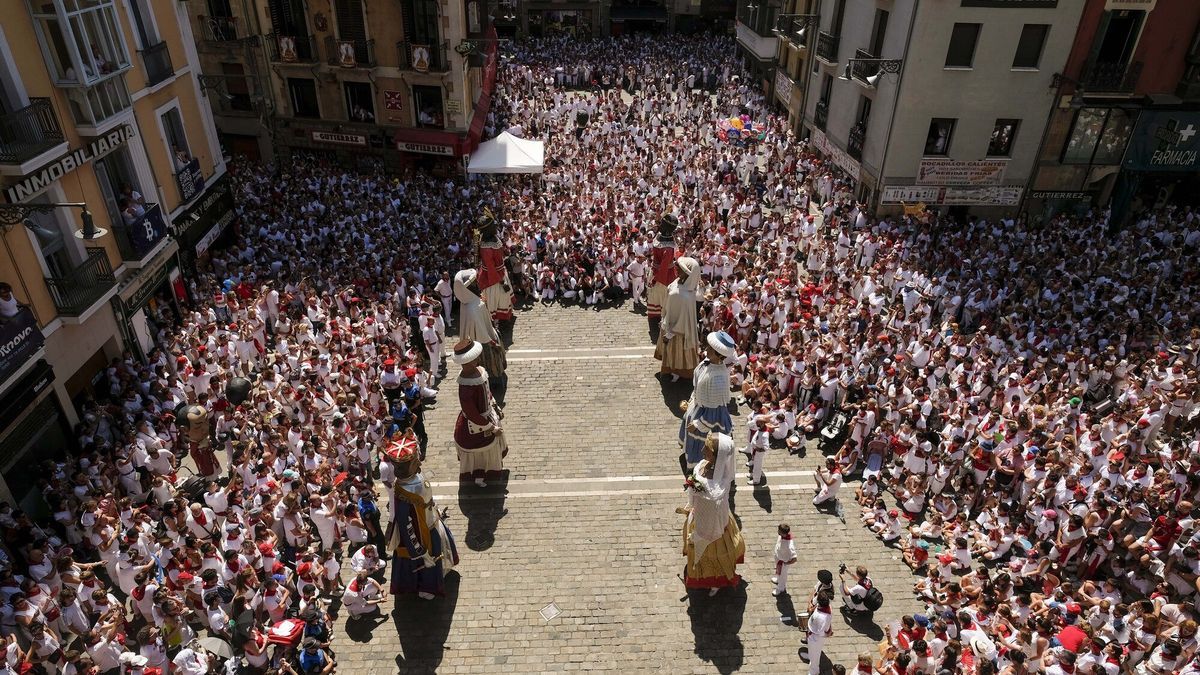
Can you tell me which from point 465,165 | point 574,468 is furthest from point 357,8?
point 574,468

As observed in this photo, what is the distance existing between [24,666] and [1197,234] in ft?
93.4

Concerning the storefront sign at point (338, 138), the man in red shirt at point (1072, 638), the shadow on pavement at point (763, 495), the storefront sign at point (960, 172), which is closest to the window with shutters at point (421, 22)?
the storefront sign at point (338, 138)

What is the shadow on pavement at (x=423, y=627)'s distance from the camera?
427 inches

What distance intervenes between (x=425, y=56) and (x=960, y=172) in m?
18.5

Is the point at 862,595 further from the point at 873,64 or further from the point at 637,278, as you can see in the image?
the point at 873,64

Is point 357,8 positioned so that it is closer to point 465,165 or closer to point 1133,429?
point 465,165

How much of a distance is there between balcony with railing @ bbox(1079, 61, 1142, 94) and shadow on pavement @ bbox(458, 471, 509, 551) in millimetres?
21388

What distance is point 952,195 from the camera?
24.3 m

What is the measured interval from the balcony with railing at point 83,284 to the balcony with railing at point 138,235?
91cm

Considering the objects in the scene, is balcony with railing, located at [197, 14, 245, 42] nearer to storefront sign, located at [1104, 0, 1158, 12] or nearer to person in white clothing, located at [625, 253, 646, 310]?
person in white clothing, located at [625, 253, 646, 310]

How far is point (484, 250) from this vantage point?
17875 millimetres

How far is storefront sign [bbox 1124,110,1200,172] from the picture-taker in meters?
23.2

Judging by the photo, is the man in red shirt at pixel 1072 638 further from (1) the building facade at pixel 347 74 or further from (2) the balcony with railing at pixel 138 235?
(1) the building facade at pixel 347 74

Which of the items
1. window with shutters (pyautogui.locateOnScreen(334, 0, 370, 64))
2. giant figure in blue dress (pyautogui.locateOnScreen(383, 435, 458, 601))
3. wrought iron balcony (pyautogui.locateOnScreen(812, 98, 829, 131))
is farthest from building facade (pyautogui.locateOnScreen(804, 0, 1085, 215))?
giant figure in blue dress (pyautogui.locateOnScreen(383, 435, 458, 601))
